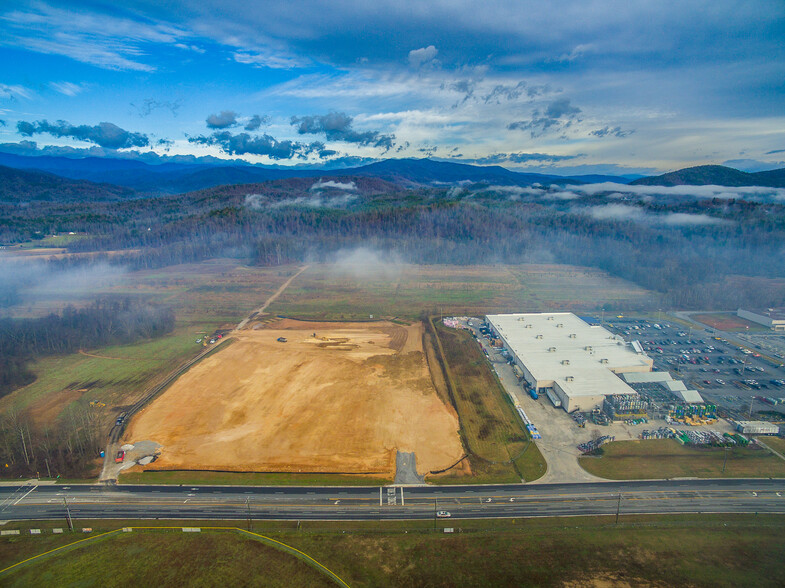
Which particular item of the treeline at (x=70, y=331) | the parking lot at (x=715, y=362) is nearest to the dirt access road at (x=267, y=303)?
the treeline at (x=70, y=331)

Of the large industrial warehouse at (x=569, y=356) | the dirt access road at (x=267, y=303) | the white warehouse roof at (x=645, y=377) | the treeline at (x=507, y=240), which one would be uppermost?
the treeline at (x=507, y=240)

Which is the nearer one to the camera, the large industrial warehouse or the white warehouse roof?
the large industrial warehouse

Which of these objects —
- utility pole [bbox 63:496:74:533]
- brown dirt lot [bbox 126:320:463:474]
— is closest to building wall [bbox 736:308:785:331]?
brown dirt lot [bbox 126:320:463:474]

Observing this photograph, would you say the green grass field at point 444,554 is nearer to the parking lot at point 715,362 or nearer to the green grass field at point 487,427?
the green grass field at point 487,427

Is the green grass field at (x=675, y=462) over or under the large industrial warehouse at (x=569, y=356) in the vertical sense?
under

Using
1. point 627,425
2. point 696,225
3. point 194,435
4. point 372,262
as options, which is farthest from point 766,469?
point 696,225

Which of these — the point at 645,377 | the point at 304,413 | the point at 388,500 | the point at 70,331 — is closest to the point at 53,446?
the point at 304,413

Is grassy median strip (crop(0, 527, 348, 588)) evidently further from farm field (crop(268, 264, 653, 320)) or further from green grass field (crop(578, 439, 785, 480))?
farm field (crop(268, 264, 653, 320))
